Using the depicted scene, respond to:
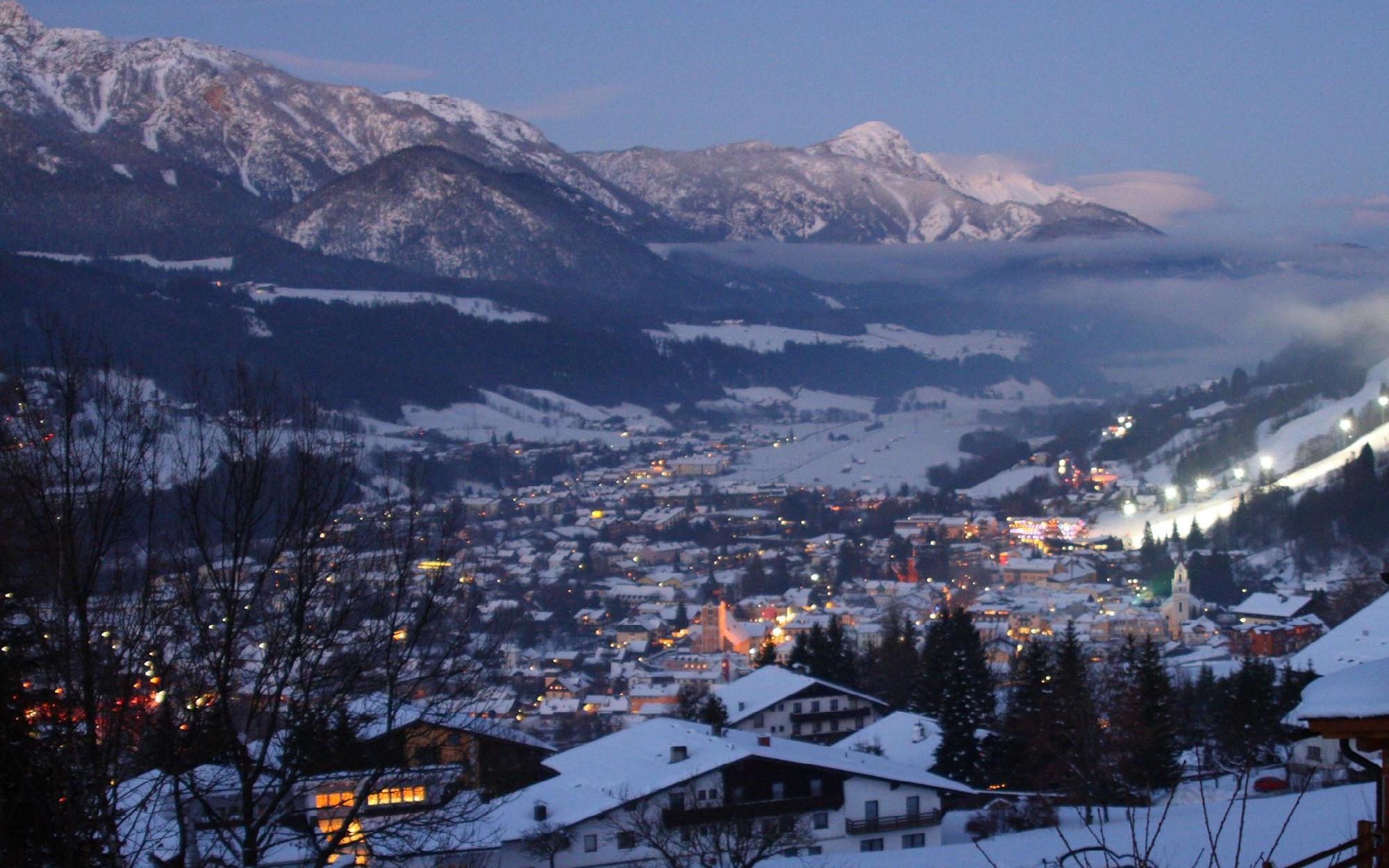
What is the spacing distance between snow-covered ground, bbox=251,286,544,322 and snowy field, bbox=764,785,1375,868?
135 m

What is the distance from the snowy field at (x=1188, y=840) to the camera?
8.61m

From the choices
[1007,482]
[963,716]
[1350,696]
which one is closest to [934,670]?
[963,716]

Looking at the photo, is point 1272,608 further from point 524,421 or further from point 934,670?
point 524,421

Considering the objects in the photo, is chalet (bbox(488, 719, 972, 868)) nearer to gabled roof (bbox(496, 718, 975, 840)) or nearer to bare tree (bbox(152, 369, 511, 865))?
gabled roof (bbox(496, 718, 975, 840))

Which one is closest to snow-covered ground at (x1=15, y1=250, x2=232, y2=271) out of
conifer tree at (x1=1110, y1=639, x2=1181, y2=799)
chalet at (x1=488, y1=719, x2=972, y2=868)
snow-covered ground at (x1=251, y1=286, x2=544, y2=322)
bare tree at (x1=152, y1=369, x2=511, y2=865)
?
snow-covered ground at (x1=251, y1=286, x2=544, y2=322)

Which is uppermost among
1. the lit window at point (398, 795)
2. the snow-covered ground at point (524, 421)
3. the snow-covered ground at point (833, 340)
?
the snow-covered ground at point (833, 340)

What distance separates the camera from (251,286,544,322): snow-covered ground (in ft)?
479

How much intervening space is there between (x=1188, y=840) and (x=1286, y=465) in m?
59.7

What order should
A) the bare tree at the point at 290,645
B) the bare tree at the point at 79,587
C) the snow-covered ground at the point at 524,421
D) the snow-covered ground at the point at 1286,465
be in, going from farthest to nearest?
1. the snow-covered ground at the point at 524,421
2. the snow-covered ground at the point at 1286,465
3. the bare tree at the point at 290,645
4. the bare tree at the point at 79,587

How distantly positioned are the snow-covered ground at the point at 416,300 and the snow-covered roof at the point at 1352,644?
12339cm

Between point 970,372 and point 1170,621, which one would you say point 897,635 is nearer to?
point 1170,621

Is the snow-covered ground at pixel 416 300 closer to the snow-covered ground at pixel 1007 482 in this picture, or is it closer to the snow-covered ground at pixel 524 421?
the snow-covered ground at pixel 524 421

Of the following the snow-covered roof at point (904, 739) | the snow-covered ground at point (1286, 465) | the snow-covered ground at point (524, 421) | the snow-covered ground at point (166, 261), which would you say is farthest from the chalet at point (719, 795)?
the snow-covered ground at point (166, 261)

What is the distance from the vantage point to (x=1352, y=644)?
26.3 metres
